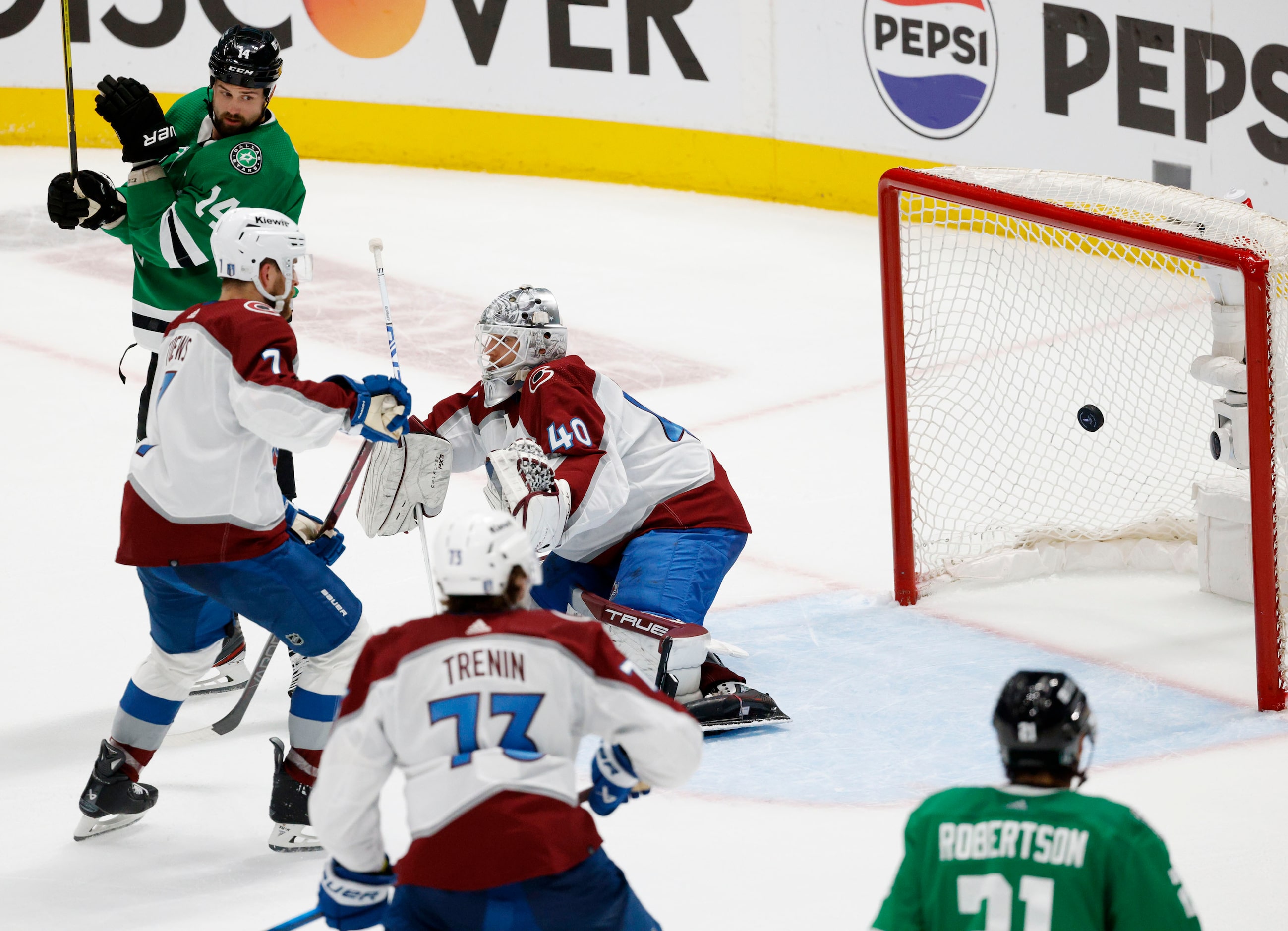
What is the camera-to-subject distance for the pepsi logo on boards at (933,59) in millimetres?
8672

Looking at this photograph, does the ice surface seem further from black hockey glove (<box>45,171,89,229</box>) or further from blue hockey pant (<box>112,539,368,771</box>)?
black hockey glove (<box>45,171,89,229</box>)

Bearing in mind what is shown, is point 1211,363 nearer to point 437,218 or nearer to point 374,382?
point 374,382

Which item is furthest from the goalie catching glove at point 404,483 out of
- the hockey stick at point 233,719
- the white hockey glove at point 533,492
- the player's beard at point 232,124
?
the player's beard at point 232,124

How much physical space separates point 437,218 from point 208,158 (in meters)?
4.77

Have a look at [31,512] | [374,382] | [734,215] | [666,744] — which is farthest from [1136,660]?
[734,215]

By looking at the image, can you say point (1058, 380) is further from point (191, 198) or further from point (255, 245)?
point (255, 245)

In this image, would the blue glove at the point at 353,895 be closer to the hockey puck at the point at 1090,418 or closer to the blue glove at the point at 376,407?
the blue glove at the point at 376,407

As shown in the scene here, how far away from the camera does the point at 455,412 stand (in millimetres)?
4488

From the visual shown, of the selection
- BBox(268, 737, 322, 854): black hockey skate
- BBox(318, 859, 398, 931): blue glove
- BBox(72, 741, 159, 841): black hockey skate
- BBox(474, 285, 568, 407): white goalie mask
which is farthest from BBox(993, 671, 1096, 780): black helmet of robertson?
BBox(474, 285, 568, 407): white goalie mask

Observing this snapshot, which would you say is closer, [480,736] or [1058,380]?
[480,736]

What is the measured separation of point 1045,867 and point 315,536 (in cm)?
235

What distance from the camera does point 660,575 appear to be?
4301 mm

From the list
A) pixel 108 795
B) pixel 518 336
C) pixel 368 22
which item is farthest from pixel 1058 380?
pixel 368 22

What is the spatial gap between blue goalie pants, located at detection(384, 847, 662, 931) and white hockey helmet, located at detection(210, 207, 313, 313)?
5.34 ft
